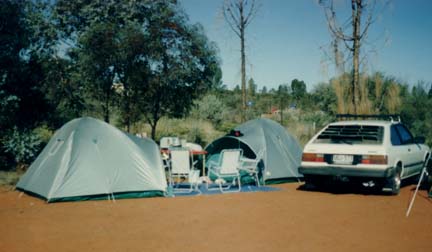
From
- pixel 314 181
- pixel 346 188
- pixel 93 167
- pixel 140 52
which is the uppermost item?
pixel 140 52

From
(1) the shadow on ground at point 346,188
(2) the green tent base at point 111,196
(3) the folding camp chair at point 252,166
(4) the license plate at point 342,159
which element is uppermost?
(4) the license plate at point 342,159

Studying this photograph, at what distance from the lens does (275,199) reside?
961 centimetres

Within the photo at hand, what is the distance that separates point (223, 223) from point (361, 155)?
360 cm

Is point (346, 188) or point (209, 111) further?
point (209, 111)

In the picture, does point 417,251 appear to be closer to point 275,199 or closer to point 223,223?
point 223,223

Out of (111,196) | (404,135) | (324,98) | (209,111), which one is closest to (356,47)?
(404,135)

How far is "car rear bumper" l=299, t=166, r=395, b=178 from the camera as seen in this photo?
9.15m

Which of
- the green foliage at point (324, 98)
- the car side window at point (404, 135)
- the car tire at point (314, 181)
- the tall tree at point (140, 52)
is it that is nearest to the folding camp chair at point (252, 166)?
the car tire at point (314, 181)

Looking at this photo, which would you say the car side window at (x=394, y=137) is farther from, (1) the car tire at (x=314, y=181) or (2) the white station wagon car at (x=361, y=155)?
(1) the car tire at (x=314, y=181)

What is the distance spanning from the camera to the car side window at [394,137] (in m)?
9.78

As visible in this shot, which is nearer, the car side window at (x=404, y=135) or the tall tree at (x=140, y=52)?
the car side window at (x=404, y=135)

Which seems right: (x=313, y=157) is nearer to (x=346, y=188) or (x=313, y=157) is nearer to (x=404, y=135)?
(x=346, y=188)

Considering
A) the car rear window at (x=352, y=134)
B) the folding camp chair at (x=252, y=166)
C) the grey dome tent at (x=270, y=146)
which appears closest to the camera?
the car rear window at (x=352, y=134)

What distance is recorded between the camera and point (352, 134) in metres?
9.87
